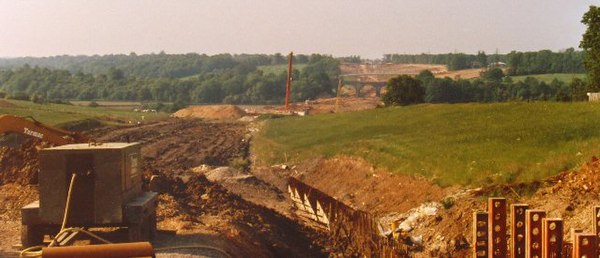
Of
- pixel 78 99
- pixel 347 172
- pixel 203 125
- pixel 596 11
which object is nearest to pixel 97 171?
pixel 347 172

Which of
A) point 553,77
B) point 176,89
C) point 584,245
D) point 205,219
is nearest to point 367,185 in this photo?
point 205,219

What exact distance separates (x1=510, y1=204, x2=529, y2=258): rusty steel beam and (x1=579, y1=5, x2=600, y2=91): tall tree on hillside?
5903cm

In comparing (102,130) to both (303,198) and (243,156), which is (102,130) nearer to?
(243,156)

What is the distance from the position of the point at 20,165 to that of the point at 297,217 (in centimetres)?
1020

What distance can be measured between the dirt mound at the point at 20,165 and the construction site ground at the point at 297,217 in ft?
0.13

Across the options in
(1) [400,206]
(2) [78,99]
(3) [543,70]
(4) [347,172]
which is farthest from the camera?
(2) [78,99]

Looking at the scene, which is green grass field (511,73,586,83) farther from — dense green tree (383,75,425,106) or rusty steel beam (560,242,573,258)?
rusty steel beam (560,242,573,258)

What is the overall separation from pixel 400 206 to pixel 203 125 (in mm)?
56193

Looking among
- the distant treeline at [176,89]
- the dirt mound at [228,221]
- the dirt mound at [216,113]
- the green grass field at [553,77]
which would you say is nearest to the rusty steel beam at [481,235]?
the dirt mound at [228,221]

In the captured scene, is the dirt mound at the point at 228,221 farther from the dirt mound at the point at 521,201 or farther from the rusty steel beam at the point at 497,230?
the rusty steel beam at the point at 497,230

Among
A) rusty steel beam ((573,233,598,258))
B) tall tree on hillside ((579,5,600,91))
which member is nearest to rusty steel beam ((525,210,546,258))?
rusty steel beam ((573,233,598,258))

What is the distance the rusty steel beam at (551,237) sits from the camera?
44.2 feet

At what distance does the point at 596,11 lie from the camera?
71.0 m

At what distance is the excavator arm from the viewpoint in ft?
80.8
